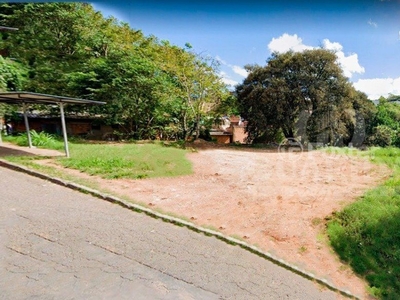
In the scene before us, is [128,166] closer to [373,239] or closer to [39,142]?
[39,142]

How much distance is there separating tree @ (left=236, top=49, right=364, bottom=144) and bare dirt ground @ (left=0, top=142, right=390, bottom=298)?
682 cm

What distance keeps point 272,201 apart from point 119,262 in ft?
11.1

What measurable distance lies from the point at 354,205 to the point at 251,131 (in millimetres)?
11690

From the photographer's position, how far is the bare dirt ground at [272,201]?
341cm

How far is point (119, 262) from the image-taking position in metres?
2.72

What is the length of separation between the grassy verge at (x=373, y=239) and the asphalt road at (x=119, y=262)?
92 centimetres

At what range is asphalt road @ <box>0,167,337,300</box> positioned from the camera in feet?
7.65

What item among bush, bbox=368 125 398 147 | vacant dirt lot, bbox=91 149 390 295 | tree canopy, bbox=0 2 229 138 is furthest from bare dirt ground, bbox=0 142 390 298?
bush, bbox=368 125 398 147

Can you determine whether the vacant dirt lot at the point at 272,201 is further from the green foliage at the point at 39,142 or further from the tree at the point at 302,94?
the tree at the point at 302,94

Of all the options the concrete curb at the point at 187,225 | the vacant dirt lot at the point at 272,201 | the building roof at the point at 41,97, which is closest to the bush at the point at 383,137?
the vacant dirt lot at the point at 272,201

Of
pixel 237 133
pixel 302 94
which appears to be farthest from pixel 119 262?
pixel 237 133

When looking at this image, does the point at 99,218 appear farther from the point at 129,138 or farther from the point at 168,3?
the point at 129,138

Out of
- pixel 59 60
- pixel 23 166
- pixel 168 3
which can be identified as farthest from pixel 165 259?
pixel 59 60

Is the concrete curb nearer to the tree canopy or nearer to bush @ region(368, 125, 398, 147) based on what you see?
the tree canopy
